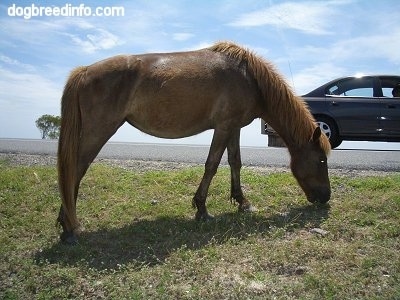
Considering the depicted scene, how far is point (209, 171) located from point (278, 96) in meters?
1.50

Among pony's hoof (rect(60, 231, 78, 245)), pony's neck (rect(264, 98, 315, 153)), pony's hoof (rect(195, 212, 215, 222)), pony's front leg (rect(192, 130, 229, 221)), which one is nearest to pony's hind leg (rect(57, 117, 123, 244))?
pony's hoof (rect(60, 231, 78, 245))

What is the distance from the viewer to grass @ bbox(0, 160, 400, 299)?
3857 millimetres

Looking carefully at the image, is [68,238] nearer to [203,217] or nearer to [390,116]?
[203,217]

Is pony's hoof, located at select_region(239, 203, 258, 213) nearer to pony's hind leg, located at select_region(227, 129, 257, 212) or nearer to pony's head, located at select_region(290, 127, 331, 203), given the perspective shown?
pony's hind leg, located at select_region(227, 129, 257, 212)

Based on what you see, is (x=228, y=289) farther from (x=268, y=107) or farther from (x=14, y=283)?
(x=268, y=107)

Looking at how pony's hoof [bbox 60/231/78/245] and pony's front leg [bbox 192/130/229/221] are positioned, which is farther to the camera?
pony's front leg [bbox 192/130/229/221]

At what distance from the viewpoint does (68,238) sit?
517cm

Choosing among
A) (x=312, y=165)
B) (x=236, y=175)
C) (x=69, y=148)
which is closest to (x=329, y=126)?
(x=312, y=165)

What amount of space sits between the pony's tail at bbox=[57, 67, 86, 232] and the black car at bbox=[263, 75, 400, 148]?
21.2ft

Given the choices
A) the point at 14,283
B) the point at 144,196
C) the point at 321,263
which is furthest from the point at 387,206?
Result: the point at 14,283

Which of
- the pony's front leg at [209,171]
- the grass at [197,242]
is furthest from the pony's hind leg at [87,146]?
the pony's front leg at [209,171]

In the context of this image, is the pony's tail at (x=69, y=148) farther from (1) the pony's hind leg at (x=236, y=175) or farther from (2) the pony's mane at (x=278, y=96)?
(1) the pony's hind leg at (x=236, y=175)

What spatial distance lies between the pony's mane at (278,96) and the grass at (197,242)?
106 cm

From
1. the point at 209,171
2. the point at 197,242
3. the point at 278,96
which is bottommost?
the point at 197,242
